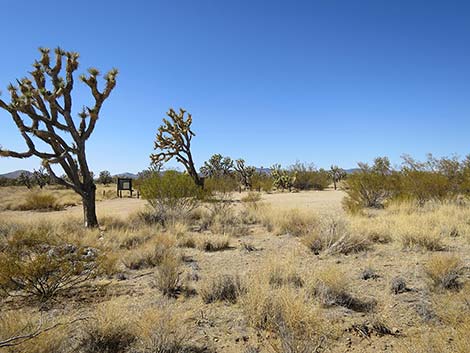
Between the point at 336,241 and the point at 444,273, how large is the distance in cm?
280

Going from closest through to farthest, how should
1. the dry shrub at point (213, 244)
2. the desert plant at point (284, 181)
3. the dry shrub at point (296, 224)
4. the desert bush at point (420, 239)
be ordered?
the desert bush at point (420, 239)
the dry shrub at point (213, 244)
the dry shrub at point (296, 224)
the desert plant at point (284, 181)

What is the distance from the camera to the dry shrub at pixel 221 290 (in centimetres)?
479

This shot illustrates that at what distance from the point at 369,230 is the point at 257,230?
371cm

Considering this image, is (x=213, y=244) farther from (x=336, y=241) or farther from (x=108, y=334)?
(x=108, y=334)

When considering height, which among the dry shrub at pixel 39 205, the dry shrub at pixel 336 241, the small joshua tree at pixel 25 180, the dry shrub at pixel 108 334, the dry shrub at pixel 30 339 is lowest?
the dry shrub at pixel 108 334

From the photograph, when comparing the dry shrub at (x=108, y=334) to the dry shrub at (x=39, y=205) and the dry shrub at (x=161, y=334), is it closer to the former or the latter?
the dry shrub at (x=161, y=334)

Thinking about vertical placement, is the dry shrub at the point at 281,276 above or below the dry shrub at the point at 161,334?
above

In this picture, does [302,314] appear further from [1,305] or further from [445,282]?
[1,305]

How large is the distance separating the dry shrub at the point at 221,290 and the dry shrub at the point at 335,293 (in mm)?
1086

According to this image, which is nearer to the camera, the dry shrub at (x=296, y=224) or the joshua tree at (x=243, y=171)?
the dry shrub at (x=296, y=224)

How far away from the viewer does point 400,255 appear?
6.99 metres

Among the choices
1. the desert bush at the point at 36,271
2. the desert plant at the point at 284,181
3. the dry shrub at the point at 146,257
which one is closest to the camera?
the desert bush at the point at 36,271

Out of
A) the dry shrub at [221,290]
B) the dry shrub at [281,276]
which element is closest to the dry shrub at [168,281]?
the dry shrub at [221,290]

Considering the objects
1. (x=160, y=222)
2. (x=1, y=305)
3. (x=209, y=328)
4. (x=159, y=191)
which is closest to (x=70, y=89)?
(x=159, y=191)
